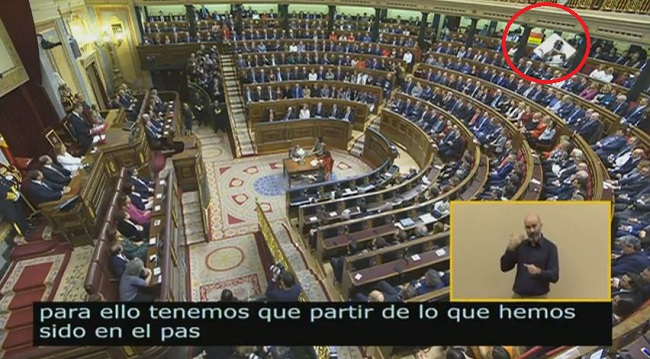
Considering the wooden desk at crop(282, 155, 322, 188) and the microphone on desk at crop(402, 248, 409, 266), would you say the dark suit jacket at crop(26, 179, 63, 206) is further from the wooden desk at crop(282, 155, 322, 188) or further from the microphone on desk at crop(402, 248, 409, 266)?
the microphone on desk at crop(402, 248, 409, 266)

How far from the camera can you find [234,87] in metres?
14.6

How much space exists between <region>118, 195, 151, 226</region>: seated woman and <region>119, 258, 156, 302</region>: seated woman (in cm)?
167

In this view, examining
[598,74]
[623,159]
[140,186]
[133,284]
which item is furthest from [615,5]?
[133,284]

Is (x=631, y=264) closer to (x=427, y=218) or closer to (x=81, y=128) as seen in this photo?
(x=427, y=218)

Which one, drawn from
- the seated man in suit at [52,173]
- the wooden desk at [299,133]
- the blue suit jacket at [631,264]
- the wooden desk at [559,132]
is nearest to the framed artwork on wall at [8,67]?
the seated man in suit at [52,173]

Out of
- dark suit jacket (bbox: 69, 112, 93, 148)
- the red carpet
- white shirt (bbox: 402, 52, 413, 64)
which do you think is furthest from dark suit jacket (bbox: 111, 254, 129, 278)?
white shirt (bbox: 402, 52, 413, 64)

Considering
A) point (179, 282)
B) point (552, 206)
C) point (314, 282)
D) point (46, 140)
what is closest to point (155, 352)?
point (179, 282)

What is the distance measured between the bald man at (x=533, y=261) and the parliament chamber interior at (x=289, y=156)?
5.85 ft

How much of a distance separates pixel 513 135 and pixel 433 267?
5.35 meters

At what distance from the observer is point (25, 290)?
16.1 feet

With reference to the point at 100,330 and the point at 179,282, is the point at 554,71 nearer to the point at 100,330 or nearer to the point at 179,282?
the point at 179,282

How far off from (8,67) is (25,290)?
5.12 m

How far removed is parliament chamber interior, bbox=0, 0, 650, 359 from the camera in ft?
17.2
